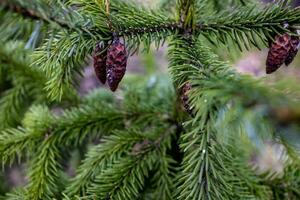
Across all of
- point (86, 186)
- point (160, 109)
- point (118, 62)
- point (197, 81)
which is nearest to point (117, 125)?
point (160, 109)

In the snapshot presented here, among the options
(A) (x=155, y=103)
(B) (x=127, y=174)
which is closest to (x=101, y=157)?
(B) (x=127, y=174)

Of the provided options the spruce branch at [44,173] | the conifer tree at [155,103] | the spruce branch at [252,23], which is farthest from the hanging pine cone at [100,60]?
the spruce branch at [44,173]

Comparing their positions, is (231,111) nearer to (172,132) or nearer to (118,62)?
(118,62)

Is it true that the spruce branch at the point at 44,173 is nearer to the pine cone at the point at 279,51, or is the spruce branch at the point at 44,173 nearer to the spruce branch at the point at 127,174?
the spruce branch at the point at 127,174

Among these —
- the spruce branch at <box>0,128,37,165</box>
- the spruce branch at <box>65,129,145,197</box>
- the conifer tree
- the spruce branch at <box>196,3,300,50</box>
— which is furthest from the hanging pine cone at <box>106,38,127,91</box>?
the spruce branch at <box>0,128,37,165</box>

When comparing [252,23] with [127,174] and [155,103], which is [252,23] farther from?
[155,103]

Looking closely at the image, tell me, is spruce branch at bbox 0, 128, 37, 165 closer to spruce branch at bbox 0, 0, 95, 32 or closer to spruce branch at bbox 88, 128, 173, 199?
spruce branch at bbox 88, 128, 173, 199
